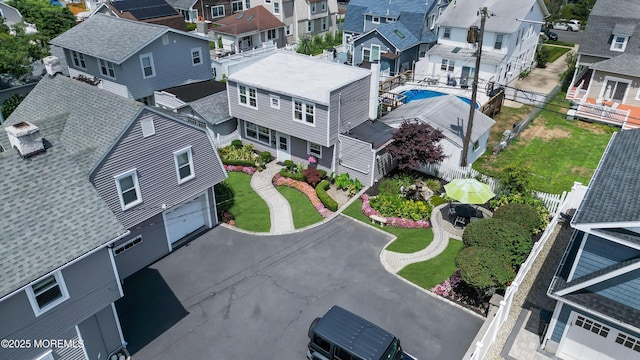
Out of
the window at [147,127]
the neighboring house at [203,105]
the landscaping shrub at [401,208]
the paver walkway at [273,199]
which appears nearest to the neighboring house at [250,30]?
the neighboring house at [203,105]

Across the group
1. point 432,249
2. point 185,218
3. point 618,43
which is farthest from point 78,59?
point 618,43

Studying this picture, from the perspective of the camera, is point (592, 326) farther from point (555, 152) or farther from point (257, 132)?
point (257, 132)

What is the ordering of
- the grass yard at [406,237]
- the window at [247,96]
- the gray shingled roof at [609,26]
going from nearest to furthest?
the grass yard at [406,237], the window at [247,96], the gray shingled roof at [609,26]

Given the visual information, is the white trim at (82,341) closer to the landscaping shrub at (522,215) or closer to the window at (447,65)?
the landscaping shrub at (522,215)

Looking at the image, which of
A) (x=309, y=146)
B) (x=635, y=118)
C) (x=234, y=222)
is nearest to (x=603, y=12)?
(x=635, y=118)

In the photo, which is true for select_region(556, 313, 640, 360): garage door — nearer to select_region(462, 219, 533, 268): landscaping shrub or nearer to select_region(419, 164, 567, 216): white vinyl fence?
select_region(462, 219, 533, 268): landscaping shrub

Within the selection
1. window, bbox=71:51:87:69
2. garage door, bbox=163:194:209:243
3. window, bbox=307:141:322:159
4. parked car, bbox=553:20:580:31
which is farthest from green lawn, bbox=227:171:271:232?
parked car, bbox=553:20:580:31
